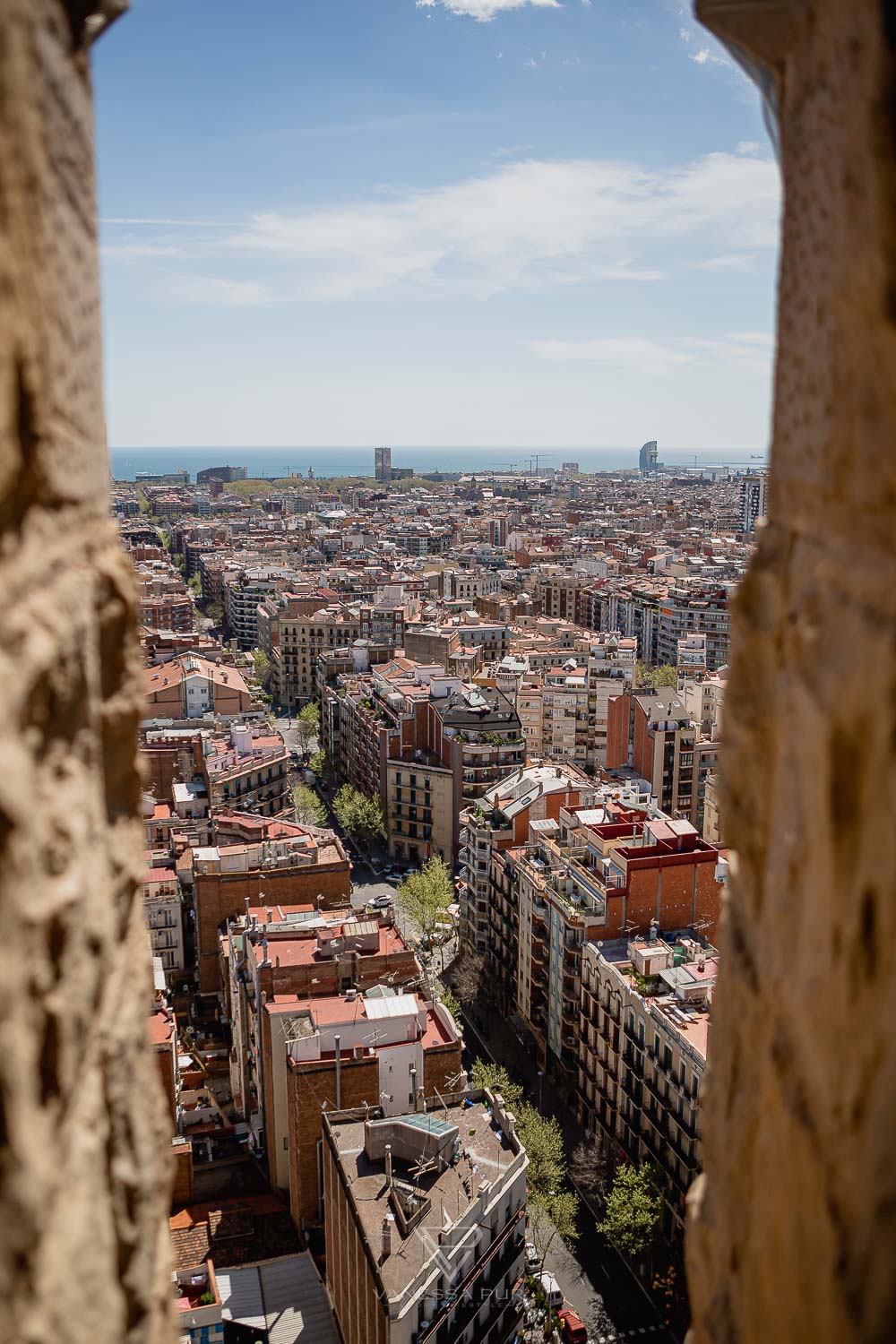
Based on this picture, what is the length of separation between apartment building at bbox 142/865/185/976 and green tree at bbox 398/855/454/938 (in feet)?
18.2

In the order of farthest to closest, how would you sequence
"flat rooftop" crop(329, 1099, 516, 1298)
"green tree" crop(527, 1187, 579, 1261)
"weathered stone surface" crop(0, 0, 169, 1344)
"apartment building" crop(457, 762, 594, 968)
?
"apartment building" crop(457, 762, 594, 968) → "green tree" crop(527, 1187, 579, 1261) → "flat rooftop" crop(329, 1099, 516, 1298) → "weathered stone surface" crop(0, 0, 169, 1344)

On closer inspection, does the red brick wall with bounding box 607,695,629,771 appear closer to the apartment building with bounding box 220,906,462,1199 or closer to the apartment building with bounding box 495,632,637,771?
the apartment building with bounding box 495,632,637,771

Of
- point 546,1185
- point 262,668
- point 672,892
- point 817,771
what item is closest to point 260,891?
point 672,892

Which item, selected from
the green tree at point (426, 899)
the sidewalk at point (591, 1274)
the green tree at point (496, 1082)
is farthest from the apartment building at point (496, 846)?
the green tree at point (496, 1082)

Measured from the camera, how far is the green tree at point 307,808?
34.0 meters

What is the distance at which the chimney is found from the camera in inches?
507

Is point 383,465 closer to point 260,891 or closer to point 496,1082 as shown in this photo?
point 260,891

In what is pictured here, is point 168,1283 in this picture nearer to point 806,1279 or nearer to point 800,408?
point 806,1279

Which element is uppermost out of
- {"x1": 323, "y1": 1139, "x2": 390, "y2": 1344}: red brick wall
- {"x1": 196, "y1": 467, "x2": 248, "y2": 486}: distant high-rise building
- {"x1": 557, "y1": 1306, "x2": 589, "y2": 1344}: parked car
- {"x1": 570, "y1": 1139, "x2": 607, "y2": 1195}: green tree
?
{"x1": 196, "y1": 467, "x2": 248, "y2": 486}: distant high-rise building

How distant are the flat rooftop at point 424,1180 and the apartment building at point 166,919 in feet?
34.9

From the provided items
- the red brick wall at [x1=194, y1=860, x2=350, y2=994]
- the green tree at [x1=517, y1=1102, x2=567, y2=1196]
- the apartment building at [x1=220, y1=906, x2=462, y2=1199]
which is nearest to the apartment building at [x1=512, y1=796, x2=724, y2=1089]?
the green tree at [x1=517, y1=1102, x2=567, y2=1196]

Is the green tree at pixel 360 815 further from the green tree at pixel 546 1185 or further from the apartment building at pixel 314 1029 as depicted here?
the green tree at pixel 546 1185

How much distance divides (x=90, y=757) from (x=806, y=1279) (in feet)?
5.59

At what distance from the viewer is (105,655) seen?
2518mm
